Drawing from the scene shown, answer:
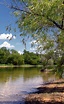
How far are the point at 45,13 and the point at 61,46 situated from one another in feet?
12.7

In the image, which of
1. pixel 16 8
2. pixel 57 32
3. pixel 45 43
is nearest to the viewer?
pixel 16 8

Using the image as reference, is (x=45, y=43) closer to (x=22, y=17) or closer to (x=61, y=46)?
(x=61, y=46)

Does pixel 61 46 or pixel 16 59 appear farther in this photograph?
pixel 16 59

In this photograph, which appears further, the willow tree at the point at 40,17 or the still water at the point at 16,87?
the still water at the point at 16,87

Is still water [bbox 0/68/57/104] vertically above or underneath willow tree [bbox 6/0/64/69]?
underneath

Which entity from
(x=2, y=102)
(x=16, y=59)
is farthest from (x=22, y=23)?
(x=16, y=59)

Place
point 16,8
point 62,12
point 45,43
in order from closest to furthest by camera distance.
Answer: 1. point 62,12
2. point 16,8
3. point 45,43

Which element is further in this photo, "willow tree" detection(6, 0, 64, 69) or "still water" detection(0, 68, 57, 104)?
"still water" detection(0, 68, 57, 104)

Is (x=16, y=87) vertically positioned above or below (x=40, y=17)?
below

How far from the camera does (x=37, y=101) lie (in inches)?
720

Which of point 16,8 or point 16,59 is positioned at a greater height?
→ point 16,8

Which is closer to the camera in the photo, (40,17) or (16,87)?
(40,17)

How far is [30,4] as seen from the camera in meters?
14.8

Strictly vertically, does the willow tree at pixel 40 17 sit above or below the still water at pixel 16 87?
above
